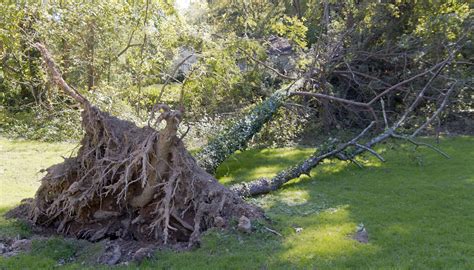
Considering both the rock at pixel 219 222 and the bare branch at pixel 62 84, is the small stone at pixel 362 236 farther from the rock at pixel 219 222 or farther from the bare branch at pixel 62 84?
the bare branch at pixel 62 84

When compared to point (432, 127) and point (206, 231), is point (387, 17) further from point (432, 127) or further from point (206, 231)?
point (206, 231)

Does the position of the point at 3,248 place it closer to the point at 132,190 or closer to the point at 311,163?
the point at 132,190

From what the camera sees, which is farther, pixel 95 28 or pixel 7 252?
pixel 95 28

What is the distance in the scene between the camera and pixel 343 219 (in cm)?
674

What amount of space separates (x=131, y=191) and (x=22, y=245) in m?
1.45

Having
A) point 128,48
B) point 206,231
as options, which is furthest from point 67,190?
point 128,48

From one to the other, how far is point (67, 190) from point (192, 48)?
8.14 meters

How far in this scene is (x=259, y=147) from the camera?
492 inches

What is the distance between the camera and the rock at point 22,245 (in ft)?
18.5

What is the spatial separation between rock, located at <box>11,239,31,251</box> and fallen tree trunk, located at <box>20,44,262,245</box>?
63 centimetres

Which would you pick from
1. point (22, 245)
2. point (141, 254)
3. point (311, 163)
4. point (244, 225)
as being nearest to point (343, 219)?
point (244, 225)

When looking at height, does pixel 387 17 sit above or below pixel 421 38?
above

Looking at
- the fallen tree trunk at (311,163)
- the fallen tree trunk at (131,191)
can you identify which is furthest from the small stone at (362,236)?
the fallen tree trunk at (311,163)

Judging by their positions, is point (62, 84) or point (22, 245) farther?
point (62, 84)
